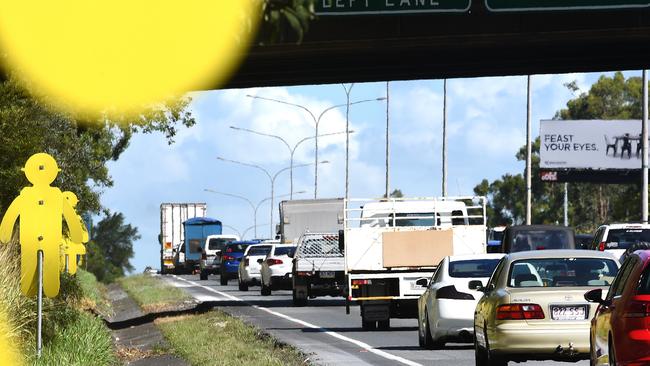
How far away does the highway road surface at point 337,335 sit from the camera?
2173 cm

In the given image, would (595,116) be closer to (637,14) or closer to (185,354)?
(637,14)

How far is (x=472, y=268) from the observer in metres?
24.3

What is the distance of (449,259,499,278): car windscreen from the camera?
23.9 meters

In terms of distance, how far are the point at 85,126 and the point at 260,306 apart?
34.9 feet

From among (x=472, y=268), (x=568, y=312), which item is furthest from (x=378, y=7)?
(x=568, y=312)

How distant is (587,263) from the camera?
1908cm

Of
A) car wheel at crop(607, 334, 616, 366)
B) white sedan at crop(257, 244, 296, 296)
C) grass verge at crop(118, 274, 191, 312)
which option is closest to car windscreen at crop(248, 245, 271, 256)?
grass verge at crop(118, 274, 191, 312)

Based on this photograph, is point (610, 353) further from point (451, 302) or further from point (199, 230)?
point (199, 230)

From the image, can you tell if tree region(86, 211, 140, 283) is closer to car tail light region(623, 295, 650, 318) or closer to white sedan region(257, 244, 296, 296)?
white sedan region(257, 244, 296, 296)

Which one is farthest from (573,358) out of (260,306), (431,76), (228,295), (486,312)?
(228,295)

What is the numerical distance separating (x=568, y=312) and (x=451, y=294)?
509 centimetres

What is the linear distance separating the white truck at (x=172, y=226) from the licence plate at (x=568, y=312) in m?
72.5

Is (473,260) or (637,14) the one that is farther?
(637,14)

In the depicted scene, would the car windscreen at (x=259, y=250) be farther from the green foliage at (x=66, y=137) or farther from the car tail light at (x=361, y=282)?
the car tail light at (x=361, y=282)
